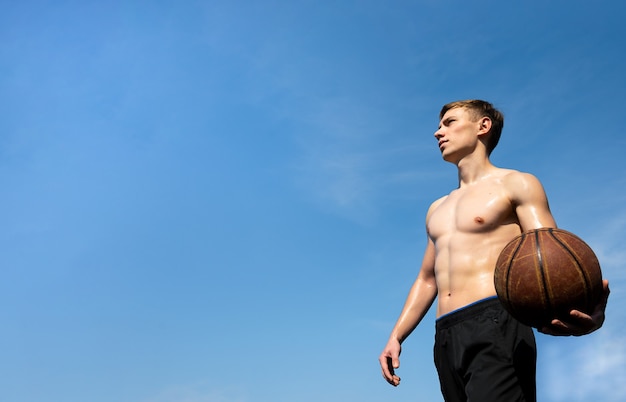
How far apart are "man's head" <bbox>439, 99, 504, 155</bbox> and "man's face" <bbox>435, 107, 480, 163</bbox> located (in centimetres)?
5

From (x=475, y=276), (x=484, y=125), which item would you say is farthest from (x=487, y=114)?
(x=475, y=276)

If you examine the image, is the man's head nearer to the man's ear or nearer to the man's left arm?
the man's ear

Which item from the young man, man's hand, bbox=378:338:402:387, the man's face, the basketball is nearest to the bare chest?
the young man

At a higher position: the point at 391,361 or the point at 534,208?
the point at 534,208

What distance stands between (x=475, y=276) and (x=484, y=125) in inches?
58.6

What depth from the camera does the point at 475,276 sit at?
5391 millimetres

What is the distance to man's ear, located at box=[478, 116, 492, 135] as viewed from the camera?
20.2 feet

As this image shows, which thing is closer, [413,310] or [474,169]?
[474,169]

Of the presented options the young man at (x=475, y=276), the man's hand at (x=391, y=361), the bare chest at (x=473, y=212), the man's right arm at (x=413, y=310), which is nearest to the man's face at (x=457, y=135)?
the young man at (x=475, y=276)

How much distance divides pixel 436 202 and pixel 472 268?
118 cm

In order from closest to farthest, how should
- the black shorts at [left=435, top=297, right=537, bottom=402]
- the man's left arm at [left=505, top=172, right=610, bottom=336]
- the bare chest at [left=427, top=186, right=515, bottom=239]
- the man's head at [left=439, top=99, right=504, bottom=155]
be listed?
1. the man's left arm at [left=505, top=172, right=610, bottom=336]
2. the black shorts at [left=435, top=297, right=537, bottom=402]
3. the bare chest at [left=427, top=186, right=515, bottom=239]
4. the man's head at [left=439, top=99, right=504, bottom=155]

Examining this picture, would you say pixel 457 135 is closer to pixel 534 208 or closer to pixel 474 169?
pixel 474 169

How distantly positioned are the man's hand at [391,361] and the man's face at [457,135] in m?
1.70

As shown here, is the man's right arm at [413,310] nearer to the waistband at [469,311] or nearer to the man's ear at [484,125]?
the waistband at [469,311]
